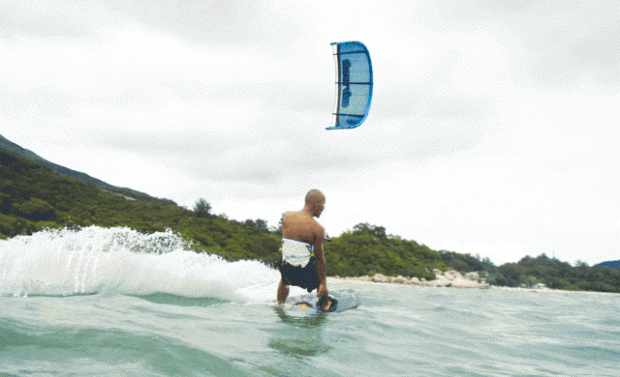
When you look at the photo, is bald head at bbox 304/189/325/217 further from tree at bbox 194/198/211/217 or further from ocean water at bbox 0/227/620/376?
tree at bbox 194/198/211/217

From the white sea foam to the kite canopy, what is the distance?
13.4 feet

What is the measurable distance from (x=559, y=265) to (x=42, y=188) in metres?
50.6

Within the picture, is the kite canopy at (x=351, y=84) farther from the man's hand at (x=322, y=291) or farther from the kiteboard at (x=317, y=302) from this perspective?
the man's hand at (x=322, y=291)

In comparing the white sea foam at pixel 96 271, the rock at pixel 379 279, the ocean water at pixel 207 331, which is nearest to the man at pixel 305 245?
the ocean water at pixel 207 331

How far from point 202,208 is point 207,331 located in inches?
1405

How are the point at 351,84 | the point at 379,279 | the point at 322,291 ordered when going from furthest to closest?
the point at 379,279 → the point at 351,84 → the point at 322,291

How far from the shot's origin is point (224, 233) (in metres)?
33.4

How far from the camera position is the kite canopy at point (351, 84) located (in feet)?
30.5

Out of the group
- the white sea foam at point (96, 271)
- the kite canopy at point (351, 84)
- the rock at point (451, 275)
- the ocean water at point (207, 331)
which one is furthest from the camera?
the rock at point (451, 275)

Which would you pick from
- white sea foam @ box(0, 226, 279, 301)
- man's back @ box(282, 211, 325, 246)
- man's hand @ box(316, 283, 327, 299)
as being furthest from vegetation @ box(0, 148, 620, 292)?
man's back @ box(282, 211, 325, 246)

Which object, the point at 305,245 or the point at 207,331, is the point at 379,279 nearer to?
the point at 305,245

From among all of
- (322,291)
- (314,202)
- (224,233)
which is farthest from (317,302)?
(224,233)

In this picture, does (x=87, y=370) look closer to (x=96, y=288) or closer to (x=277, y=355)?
(x=277, y=355)

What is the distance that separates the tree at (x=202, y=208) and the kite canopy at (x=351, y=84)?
30.0m
